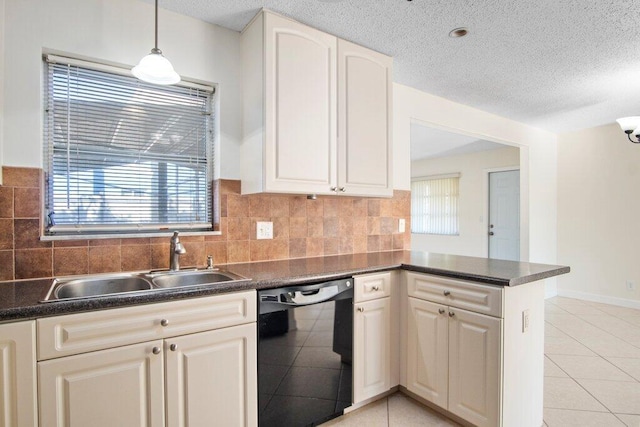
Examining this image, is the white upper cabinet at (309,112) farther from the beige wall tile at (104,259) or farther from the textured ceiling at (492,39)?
the beige wall tile at (104,259)

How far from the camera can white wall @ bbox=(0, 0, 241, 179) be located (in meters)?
1.65

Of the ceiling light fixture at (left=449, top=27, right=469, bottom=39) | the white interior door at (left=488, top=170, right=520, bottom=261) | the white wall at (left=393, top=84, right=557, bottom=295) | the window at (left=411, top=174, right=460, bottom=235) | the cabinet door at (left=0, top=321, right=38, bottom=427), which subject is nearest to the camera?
the cabinet door at (left=0, top=321, right=38, bottom=427)

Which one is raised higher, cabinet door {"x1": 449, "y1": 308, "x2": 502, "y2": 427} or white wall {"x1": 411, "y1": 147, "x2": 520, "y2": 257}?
white wall {"x1": 411, "y1": 147, "x2": 520, "y2": 257}

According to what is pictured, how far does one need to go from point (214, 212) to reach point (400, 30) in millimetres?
1714

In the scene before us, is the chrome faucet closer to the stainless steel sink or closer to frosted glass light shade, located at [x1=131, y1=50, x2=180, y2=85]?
the stainless steel sink

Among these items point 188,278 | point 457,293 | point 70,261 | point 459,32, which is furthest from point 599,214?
point 70,261

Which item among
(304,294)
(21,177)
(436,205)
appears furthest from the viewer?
(436,205)

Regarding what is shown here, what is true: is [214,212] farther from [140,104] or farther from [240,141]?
[140,104]

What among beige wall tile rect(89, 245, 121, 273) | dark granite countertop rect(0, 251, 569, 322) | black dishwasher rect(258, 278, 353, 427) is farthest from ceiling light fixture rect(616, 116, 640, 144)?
beige wall tile rect(89, 245, 121, 273)

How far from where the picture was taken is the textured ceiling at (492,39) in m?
1.97

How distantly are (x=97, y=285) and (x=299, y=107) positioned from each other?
4.91ft

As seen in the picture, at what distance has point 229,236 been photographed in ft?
7.20

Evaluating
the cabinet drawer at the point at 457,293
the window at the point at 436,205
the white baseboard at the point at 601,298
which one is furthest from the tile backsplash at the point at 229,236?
the window at the point at 436,205

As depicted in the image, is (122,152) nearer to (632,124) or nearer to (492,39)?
(492,39)
